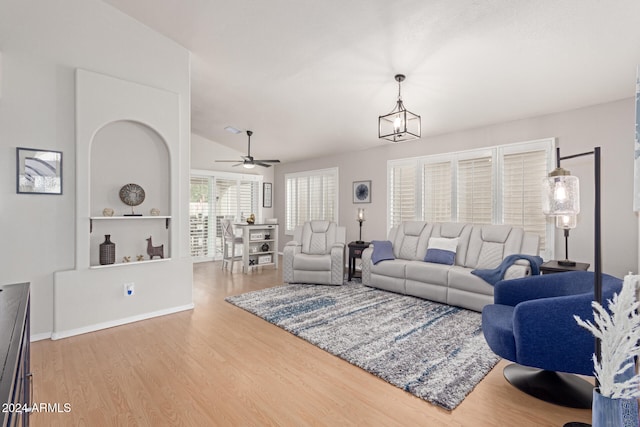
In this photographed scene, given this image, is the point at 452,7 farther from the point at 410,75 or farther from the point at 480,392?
the point at 480,392

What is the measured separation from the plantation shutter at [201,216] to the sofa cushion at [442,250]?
494 centimetres

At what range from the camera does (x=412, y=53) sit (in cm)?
328

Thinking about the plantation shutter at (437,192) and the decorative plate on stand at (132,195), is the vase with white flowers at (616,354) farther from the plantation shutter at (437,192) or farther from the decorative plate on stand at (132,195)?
the plantation shutter at (437,192)

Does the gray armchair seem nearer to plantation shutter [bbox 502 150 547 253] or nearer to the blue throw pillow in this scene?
the blue throw pillow

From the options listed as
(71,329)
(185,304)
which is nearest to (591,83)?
(185,304)

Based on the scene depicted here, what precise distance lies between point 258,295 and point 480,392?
3.04 m

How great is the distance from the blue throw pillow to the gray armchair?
1.69 ft

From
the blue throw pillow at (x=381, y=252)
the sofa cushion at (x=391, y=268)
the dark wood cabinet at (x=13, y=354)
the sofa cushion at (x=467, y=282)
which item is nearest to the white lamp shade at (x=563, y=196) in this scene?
the sofa cushion at (x=467, y=282)

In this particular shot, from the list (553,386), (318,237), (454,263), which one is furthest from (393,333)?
(318,237)

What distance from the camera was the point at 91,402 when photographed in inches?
81.1

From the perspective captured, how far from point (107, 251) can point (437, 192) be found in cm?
→ 471

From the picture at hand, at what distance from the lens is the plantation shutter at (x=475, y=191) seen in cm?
470

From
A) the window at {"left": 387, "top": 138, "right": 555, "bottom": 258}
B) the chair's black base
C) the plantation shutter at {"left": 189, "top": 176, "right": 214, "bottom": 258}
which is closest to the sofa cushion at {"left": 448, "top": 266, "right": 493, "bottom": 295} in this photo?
the window at {"left": 387, "top": 138, "right": 555, "bottom": 258}

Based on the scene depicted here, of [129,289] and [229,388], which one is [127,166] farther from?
[229,388]
